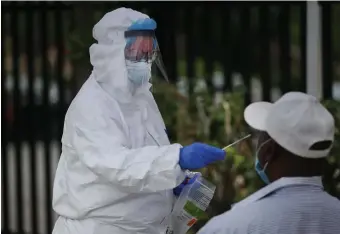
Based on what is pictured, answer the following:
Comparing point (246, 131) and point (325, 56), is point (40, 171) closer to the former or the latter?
point (246, 131)

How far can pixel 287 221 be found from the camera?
2.39 meters

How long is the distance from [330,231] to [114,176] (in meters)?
0.71

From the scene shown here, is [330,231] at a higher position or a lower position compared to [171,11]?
lower

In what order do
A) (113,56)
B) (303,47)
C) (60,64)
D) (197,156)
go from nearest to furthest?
(197,156) < (113,56) < (303,47) < (60,64)

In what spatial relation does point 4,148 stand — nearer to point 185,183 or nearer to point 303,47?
point 303,47

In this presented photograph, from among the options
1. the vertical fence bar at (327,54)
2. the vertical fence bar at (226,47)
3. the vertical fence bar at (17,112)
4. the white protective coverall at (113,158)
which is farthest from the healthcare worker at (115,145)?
the vertical fence bar at (17,112)

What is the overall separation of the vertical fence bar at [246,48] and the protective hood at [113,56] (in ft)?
6.83

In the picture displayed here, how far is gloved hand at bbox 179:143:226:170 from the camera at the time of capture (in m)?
2.67

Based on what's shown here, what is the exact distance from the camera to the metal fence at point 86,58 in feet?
16.3

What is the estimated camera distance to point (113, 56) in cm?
290

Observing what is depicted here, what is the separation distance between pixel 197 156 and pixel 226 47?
2.43 meters

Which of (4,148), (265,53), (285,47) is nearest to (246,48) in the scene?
(265,53)

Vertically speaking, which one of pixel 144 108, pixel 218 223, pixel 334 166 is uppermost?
pixel 144 108

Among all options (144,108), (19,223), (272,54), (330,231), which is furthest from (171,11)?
(330,231)
